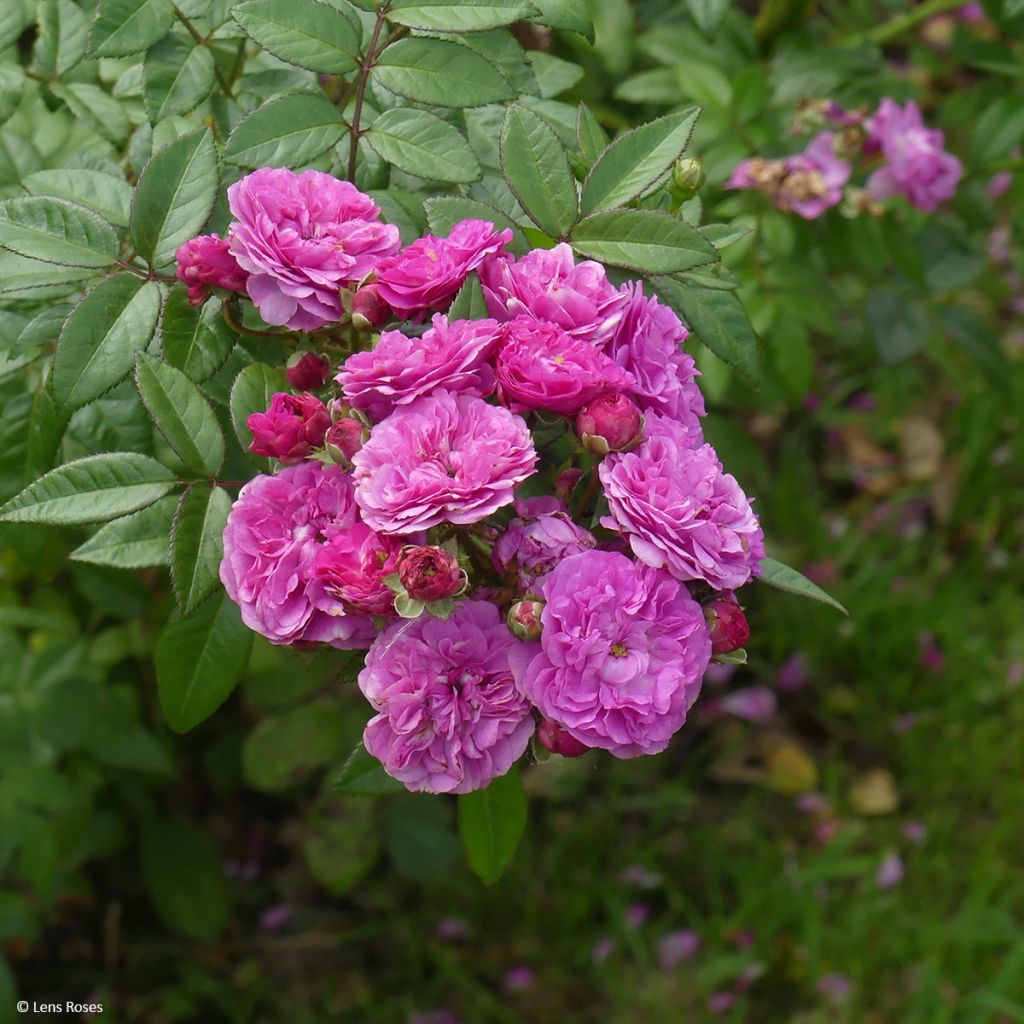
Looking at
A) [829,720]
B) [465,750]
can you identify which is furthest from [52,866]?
[829,720]

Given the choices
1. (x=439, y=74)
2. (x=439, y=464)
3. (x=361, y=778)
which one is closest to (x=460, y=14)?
(x=439, y=74)

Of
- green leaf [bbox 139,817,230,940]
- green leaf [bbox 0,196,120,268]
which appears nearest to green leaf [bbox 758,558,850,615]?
green leaf [bbox 0,196,120,268]

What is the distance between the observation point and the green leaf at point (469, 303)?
885 mm

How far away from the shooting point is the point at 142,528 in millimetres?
1087

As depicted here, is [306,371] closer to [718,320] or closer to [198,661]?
[198,661]

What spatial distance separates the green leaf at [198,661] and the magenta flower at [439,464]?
1.08 ft

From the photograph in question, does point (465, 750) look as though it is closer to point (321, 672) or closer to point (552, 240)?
point (552, 240)

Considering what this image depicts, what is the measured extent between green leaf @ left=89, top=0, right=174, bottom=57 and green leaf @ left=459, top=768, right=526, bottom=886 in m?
0.81

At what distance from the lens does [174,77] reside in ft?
3.65

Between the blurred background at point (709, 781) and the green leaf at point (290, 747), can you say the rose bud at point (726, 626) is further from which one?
the green leaf at point (290, 747)

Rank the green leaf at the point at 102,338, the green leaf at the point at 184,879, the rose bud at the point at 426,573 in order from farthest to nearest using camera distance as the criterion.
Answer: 1. the green leaf at the point at 184,879
2. the green leaf at the point at 102,338
3. the rose bud at the point at 426,573

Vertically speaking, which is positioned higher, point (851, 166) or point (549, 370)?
point (549, 370)

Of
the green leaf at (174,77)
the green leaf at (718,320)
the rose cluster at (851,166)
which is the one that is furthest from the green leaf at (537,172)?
the rose cluster at (851,166)

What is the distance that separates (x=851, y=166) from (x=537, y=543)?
45.2 inches
